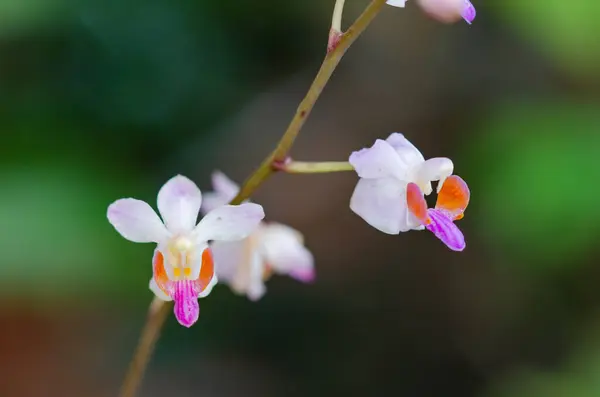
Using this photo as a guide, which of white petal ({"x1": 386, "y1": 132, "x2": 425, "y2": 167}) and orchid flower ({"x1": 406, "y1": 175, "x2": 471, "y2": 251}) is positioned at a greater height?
white petal ({"x1": 386, "y1": 132, "x2": 425, "y2": 167})

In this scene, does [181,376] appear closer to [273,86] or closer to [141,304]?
[141,304]

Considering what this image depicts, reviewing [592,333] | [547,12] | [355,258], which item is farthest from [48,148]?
[592,333]

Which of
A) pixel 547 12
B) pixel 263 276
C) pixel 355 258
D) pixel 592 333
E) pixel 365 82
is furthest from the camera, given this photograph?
pixel 365 82

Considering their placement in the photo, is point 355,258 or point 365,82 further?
point 365,82

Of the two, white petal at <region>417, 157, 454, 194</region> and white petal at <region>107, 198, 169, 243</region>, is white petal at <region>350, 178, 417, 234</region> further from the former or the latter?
white petal at <region>107, 198, 169, 243</region>

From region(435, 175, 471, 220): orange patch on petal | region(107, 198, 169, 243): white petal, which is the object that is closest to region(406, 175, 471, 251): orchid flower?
region(435, 175, 471, 220): orange patch on petal

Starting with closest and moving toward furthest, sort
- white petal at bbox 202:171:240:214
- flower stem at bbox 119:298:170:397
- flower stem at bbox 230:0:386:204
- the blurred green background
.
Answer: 1. flower stem at bbox 230:0:386:204
2. flower stem at bbox 119:298:170:397
3. white petal at bbox 202:171:240:214
4. the blurred green background

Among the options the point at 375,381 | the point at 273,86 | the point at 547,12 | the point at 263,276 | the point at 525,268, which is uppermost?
the point at 547,12

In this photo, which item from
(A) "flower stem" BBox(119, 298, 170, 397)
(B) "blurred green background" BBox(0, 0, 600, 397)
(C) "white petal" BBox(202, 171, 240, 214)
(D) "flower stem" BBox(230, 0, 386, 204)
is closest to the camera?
(D) "flower stem" BBox(230, 0, 386, 204)

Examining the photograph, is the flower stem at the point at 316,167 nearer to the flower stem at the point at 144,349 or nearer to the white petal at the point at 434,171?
the white petal at the point at 434,171
